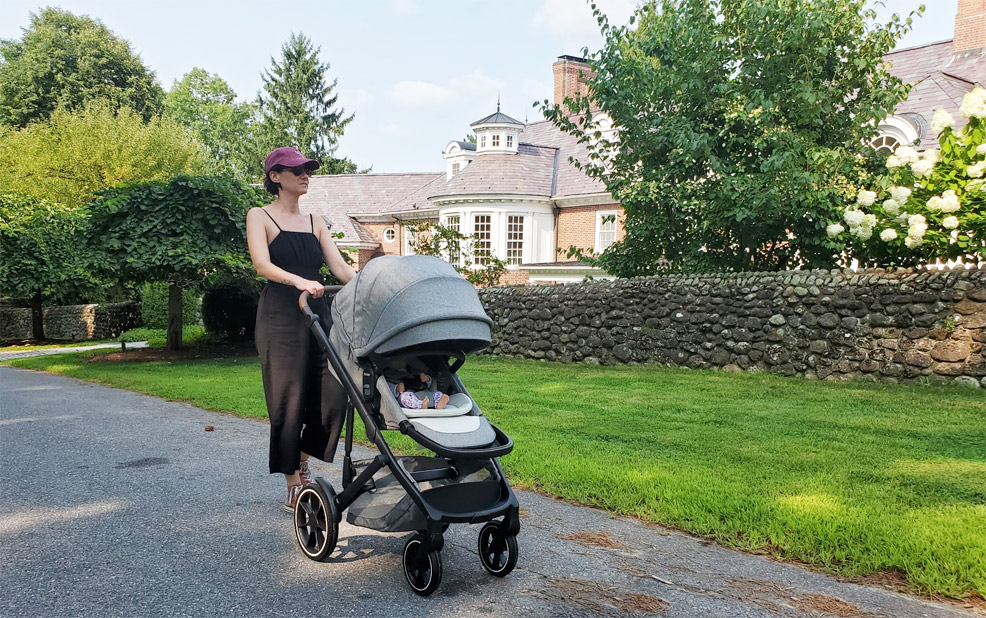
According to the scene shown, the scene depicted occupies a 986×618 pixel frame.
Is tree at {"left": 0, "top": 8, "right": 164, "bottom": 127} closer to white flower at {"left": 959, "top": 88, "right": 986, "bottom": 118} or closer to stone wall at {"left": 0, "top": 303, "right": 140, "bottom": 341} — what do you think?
stone wall at {"left": 0, "top": 303, "right": 140, "bottom": 341}

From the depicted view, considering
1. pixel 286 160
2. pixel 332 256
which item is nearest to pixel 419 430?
pixel 332 256

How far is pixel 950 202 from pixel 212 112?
65.1 metres

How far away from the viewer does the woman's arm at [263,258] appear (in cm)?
432

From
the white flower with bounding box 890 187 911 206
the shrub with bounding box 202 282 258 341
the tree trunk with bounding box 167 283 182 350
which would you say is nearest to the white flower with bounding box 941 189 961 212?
the white flower with bounding box 890 187 911 206

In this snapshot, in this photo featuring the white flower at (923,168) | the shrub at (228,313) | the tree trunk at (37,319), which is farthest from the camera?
the tree trunk at (37,319)

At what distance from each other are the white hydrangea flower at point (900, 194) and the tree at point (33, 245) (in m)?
20.8

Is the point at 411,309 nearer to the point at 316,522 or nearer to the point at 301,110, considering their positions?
the point at 316,522

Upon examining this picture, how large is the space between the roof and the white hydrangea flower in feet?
24.3

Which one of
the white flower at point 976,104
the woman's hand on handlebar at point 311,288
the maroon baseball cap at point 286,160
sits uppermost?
the white flower at point 976,104

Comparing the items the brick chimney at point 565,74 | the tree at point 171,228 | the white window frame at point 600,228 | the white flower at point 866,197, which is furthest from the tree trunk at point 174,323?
the brick chimney at point 565,74

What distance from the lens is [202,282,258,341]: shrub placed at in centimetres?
1961

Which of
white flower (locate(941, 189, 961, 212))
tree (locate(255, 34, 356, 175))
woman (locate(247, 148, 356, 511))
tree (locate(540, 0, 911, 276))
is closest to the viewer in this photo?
woman (locate(247, 148, 356, 511))

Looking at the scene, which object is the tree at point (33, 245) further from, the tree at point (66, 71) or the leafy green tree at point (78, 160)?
the tree at point (66, 71)

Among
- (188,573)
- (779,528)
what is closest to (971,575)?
(779,528)
